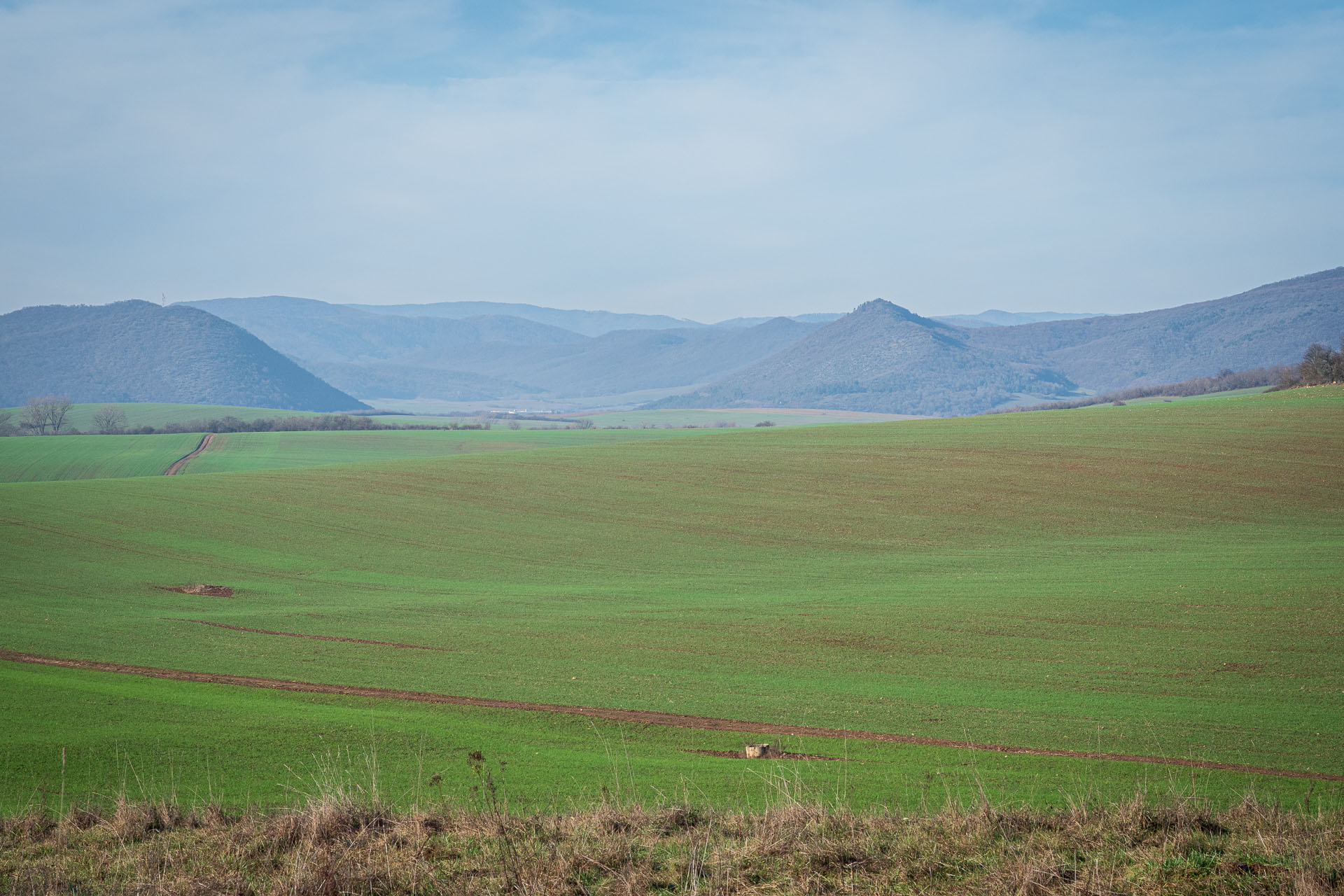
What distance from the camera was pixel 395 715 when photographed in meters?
13.4

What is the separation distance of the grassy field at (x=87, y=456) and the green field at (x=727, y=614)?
18.2 metres

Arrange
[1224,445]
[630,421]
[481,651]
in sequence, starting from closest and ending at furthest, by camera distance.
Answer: [481,651], [1224,445], [630,421]

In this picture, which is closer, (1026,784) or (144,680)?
(1026,784)

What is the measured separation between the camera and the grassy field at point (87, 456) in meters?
58.3

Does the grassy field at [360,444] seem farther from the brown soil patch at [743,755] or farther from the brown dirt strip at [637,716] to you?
the brown soil patch at [743,755]

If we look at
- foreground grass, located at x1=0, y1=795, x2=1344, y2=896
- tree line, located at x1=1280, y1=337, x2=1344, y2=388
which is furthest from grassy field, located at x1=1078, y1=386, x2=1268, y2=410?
foreground grass, located at x1=0, y1=795, x2=1344, y2=896

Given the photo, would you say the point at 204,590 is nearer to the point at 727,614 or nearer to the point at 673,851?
the point at 727,614

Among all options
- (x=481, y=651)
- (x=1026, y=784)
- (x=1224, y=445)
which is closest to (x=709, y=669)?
(x=481, y=651)

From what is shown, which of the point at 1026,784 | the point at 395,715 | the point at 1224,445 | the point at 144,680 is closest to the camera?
the point at 1026,784

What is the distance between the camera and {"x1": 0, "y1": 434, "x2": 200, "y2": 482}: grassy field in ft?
191

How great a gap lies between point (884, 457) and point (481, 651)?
32652mm

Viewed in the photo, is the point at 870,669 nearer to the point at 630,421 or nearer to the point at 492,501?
the point at 492,501

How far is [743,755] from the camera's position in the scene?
11625 mm

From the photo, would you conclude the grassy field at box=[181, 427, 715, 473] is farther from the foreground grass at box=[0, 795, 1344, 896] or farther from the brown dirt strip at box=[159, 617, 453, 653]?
the foreground grass at box=[0, 795, 1344, 896]
